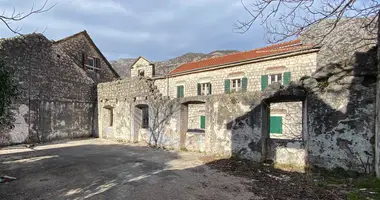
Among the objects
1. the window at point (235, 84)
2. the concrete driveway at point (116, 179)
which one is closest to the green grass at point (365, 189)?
the concrete driveway at point (116, 179)

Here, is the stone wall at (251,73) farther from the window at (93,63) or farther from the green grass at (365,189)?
the green grass at (365,189)

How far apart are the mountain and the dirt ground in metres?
14.5

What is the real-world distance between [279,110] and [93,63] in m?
13.1

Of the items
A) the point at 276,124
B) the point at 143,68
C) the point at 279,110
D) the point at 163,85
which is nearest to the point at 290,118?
the point at 279,110

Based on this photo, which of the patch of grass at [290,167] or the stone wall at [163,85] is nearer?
the patch of grass at [290,167]

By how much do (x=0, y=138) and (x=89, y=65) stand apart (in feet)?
25.4

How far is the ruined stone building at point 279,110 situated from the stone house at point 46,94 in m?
1.14

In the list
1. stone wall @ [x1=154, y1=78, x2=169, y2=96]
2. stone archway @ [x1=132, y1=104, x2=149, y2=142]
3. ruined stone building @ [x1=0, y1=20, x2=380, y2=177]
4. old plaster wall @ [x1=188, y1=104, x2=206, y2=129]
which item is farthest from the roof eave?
stone archway @ [x1=132, y1=104, x2=149, y2=142]

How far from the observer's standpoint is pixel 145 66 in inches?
856

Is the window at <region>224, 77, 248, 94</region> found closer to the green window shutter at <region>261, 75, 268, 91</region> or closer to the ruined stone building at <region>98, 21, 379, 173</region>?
the ruined stone building at <region>98, 21, 379, 173</region>

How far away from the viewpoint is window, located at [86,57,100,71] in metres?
16.0

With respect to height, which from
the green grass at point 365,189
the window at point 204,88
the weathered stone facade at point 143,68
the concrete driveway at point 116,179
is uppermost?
the weathered stone facade at point 143,68

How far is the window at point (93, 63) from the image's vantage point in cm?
1596

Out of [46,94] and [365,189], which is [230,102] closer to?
[365,189]
